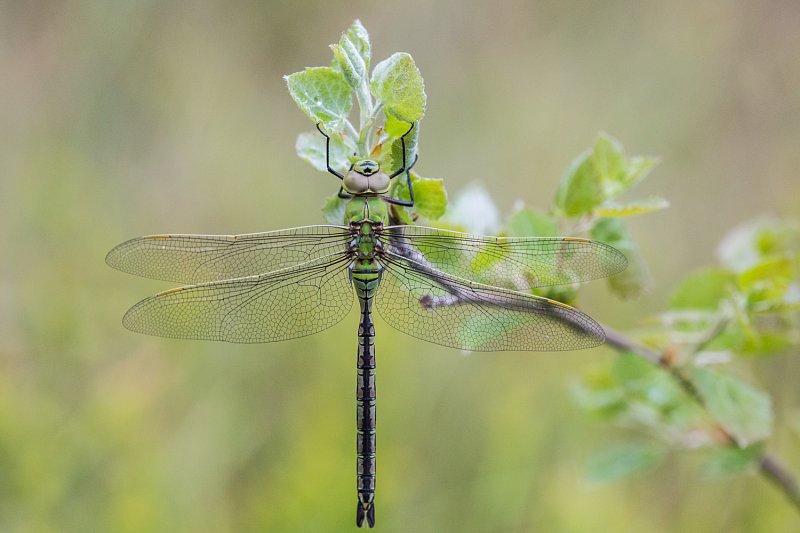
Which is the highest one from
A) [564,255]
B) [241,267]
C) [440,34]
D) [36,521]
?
[440,34]

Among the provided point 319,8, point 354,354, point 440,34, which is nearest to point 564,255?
point 354,354

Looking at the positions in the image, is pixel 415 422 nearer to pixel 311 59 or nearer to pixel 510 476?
pixel 510 476

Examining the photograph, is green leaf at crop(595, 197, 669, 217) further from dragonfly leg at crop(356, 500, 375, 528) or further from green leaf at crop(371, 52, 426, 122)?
dragonfly leg at crop(356, 500, 375, 528)

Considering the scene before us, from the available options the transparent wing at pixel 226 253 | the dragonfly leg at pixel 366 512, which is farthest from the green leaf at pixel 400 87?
the dragonfly leg at pixel 366 512

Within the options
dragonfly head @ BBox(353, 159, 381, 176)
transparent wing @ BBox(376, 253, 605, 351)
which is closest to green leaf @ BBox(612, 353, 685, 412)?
transparent wing @ BBox(376, 253, 605, 351)

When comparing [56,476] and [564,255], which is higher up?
[564,255]

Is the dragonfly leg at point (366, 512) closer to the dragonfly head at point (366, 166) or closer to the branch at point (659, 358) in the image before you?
the branch at point (659, 358)

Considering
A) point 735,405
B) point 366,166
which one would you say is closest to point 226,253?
point 366,166

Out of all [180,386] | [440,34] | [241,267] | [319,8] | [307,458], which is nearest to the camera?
[241,267]
